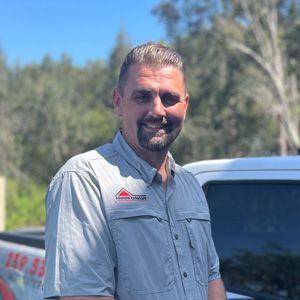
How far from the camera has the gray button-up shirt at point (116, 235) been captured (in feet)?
5.71

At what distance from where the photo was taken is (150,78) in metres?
1.91

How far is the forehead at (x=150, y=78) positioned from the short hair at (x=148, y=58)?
14 millimetres

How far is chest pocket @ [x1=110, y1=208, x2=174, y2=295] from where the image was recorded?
1.78 meters

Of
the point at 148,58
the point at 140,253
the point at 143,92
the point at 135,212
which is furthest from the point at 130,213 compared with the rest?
the point at 148,58

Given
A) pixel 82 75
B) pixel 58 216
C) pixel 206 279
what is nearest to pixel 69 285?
pixel 58 216

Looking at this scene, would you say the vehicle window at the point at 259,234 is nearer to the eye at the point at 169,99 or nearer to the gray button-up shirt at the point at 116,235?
the gray button-up shirt at the point at 116,235

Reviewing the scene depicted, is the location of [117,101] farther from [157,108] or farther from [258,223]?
[258,223]

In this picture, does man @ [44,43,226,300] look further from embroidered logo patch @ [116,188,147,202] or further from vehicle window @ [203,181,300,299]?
vehicle window @ [203,181,300,299]

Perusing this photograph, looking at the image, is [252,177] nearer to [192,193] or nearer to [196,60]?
[192,193]

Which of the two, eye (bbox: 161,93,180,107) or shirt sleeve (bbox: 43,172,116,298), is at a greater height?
eye (bbox: 161,93,180,107)

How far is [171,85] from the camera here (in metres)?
1.95

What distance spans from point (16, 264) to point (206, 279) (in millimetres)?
1473

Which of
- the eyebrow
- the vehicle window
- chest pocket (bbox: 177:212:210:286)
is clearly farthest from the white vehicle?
the eyebrow

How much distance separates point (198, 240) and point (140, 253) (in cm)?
27
